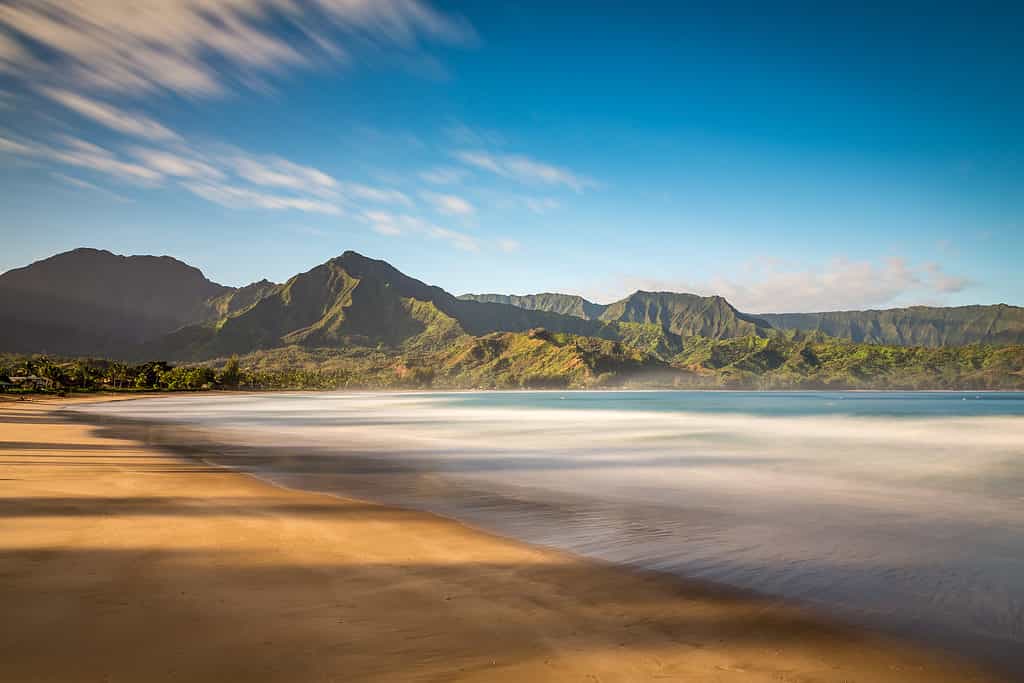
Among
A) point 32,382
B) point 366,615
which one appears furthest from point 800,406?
point 32,382

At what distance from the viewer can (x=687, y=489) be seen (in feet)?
57.9

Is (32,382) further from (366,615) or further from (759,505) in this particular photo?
(366,615)

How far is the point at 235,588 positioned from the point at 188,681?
265 centimetres

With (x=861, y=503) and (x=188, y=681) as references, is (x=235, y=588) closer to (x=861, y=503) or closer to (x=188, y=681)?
(x=188, y=681)

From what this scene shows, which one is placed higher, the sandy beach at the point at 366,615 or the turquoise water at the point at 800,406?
the sandy beach at the point at 366,615

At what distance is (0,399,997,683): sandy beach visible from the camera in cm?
531

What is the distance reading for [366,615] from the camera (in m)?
6.50

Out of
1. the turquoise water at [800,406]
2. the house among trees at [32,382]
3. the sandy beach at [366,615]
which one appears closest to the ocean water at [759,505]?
the sandy beach at [366,615]

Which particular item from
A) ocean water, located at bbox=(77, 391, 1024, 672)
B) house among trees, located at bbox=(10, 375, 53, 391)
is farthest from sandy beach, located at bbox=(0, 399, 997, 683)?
house among trees, located at bbox=(10, 375, 53, 391)

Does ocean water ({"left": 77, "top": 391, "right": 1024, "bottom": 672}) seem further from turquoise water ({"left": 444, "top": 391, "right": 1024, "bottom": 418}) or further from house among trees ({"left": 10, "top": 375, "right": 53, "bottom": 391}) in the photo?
house among trees ({"left": 10, "top": 375, "right": 53, "bottom": 391})

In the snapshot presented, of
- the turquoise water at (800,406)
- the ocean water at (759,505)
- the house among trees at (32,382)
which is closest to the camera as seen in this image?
the ocean water at (759,505)

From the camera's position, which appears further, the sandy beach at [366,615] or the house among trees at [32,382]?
the house among trees at [32,382]

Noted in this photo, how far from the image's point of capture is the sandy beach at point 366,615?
5.31 m

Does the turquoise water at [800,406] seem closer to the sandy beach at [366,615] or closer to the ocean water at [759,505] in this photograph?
the ocean water at [759,505]
